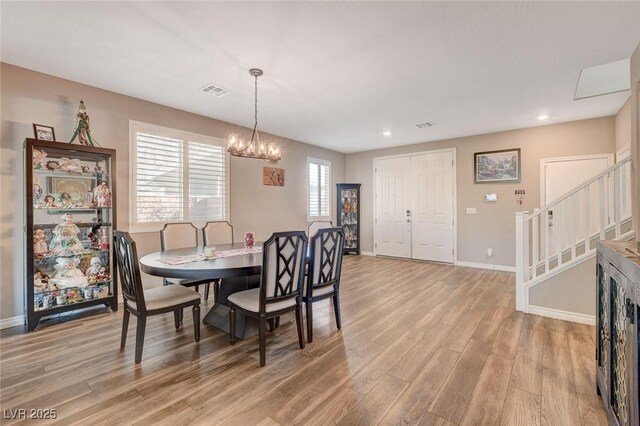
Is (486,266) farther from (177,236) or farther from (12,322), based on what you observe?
(12,322)

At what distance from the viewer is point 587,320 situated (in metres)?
2.95

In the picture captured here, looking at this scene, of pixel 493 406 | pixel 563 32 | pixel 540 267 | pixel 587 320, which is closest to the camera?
pixel 493 406

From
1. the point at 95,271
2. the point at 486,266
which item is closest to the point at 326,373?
the point at 95,271

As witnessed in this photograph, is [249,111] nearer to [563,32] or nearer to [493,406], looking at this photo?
[563,32]

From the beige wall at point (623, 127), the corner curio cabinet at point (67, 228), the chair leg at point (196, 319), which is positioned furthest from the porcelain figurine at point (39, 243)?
the beige wall at point (623, 127)

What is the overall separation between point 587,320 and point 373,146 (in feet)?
15.9

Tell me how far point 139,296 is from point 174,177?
2381 mm

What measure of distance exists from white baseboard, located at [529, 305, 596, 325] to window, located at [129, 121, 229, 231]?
441 cm

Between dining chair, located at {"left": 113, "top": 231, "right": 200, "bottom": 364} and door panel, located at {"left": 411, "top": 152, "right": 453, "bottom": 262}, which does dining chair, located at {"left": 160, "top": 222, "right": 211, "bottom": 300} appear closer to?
dining chair, located at {"left": 113, "top": 231, "right": 200, "bottom": 364}

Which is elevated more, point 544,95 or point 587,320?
point 544,95

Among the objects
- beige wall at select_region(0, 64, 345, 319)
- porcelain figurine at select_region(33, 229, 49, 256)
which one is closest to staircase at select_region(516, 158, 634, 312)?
beige wall at select_region(0, 64, 345, 319)

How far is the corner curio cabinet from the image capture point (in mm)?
2832

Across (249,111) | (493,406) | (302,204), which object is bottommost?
(493,406)

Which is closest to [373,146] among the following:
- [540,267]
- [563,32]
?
[540,267]
